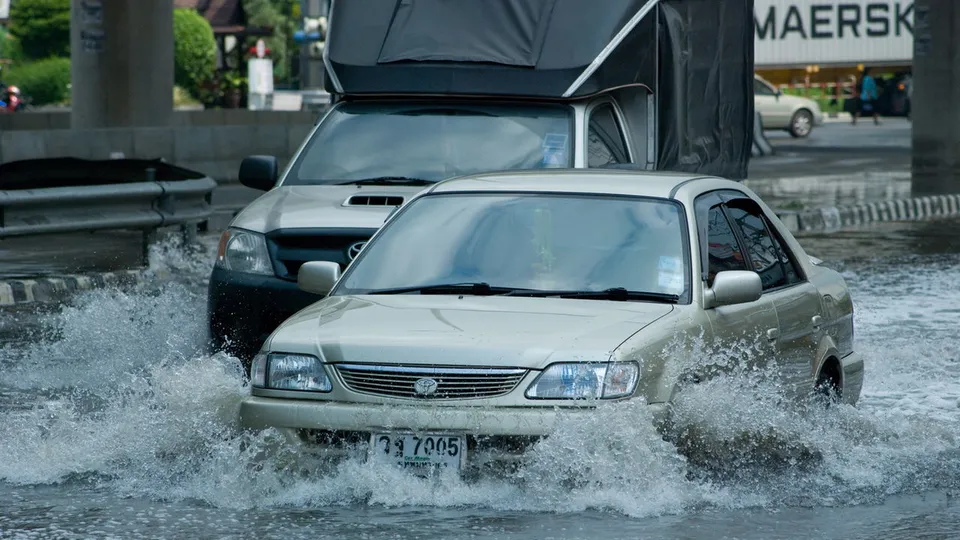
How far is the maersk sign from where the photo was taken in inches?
2367

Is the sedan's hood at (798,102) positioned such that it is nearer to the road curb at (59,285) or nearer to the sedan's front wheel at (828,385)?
the road curb at (59,285)

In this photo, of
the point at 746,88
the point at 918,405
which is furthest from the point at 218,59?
the point at 918,405

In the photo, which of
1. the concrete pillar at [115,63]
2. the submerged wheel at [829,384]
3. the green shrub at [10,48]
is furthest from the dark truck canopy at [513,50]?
the green shrub at [10,48]

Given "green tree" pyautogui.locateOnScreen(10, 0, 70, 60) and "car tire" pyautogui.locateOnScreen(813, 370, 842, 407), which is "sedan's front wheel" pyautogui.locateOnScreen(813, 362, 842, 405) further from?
"green tree" pyautogui.locateOnScreen(10, 0, 70, 60)

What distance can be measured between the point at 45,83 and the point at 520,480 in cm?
6293

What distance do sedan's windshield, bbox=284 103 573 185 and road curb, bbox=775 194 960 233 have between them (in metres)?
10.1

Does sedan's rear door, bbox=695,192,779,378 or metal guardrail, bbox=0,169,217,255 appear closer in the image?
sedan's rear door, bbox=695,192,779,378

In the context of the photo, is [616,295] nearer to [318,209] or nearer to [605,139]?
[318,209]

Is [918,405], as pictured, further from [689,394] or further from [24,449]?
[24,449]

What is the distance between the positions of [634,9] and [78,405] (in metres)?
4.51

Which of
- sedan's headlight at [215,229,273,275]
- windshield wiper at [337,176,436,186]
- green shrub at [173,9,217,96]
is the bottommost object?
sedan's headlight at [215,229,273,275]

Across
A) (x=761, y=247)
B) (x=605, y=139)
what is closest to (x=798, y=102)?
(x=605, y=139)

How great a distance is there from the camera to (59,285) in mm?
14359

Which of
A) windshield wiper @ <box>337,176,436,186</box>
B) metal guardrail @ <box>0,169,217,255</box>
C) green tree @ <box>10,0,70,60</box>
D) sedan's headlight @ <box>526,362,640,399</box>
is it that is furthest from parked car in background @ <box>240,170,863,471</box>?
green tree @ <box>10,0,70,60</box>
